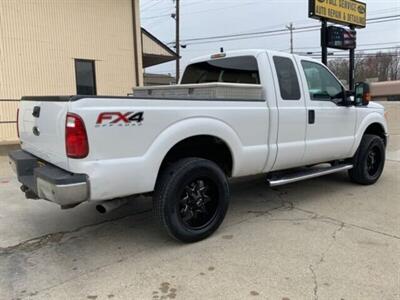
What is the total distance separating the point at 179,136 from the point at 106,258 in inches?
55.6

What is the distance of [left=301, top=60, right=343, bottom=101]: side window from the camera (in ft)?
18.0

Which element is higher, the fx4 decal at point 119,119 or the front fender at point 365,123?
the fx4 decal at point 119,119

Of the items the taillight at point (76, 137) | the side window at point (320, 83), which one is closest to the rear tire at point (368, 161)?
the side window at point (320, 83)

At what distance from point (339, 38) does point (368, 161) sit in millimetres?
5153

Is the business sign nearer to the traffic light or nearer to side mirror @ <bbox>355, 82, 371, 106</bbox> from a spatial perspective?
the traffic light

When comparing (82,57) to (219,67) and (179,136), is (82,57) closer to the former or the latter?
(219,67)

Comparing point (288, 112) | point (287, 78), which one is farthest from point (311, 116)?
point (287, 78)

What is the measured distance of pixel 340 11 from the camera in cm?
1103

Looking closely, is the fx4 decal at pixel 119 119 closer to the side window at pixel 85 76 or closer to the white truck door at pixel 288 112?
the white truck door at pixel 288 112

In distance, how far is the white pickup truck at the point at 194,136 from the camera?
11.2ft

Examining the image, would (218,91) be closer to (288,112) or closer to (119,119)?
(288,112)

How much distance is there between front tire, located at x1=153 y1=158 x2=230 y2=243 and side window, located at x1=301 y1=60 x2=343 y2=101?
210 cm

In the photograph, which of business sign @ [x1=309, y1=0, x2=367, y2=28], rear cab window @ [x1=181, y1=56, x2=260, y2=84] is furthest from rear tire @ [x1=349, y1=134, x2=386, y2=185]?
business sign @ [x1=309, y1=0, x2=367, y2=28]

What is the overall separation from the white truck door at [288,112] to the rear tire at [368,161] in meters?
1.69
